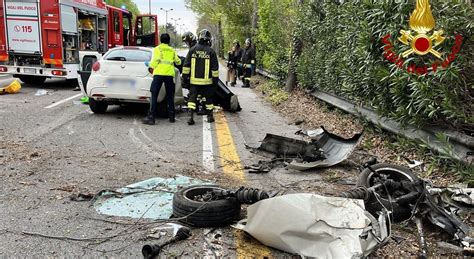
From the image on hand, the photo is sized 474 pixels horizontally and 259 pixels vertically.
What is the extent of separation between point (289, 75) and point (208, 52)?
5909 millimetres

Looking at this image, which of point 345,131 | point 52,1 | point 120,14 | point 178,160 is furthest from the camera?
point 120,14

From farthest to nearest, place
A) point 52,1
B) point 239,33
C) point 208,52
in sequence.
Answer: point 239,33 → point 52,1 → point 208,52

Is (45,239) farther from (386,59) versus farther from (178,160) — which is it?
(386,59)

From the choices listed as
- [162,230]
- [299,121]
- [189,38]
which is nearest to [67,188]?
[162,230]

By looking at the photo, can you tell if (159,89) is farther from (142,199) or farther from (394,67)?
(142,199)

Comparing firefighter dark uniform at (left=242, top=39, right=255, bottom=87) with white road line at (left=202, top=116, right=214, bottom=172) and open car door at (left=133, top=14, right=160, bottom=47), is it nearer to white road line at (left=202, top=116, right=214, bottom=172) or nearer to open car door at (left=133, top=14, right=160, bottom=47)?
open car door at (left=133, top=14, right=160, bottom=47)

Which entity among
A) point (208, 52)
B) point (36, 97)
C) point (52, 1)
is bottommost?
point (36, 97)

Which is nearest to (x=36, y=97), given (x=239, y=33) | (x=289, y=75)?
(x=289, y=75)

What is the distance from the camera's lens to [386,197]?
4.02 metres

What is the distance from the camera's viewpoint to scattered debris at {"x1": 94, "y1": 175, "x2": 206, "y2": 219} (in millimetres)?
3873

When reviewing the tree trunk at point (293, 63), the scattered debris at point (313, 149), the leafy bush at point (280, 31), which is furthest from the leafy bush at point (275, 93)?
the scattered debris at point (313, 149)

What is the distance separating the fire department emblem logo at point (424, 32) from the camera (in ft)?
17.3

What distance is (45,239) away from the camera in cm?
330

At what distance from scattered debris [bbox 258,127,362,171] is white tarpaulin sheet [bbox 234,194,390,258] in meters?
2.18
